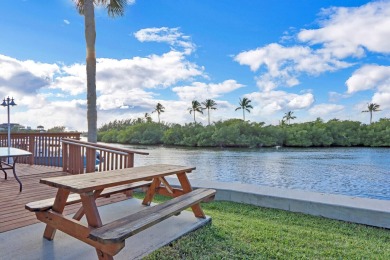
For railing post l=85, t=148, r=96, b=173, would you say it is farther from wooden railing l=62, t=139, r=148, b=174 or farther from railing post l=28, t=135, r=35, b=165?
railing post l=28, t=135, r=35, b=165

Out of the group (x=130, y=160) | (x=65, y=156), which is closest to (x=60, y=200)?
(x=130, y=160)

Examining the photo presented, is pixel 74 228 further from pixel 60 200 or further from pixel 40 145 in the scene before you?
pixel 40 145

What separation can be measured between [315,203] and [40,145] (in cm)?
660

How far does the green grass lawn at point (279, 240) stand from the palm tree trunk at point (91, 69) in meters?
5.47

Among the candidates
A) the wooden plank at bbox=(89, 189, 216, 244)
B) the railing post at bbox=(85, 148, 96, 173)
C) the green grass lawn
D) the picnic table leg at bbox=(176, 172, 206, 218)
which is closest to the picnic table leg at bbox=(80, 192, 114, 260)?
the wooden plank at bbox=(89, 189, 216, 244)

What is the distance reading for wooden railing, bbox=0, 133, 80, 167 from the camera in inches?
266

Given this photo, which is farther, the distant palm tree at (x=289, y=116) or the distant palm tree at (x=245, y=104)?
the distant palm tree at (x=289, y=116)

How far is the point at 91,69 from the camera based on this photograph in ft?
25.7

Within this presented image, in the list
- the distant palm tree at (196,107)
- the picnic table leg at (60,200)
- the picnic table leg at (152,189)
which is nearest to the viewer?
the picnic table leg at (60,200)

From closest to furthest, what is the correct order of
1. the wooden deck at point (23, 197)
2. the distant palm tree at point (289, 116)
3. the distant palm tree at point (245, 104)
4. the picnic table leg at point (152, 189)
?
the wooden deck at point (23, 197)
the picnic table leg at point (152, 189)
the distant palm tree at point (245, 104)
the distant palm tree at point (289, 116)

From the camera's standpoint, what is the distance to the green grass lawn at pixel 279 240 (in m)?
2.42

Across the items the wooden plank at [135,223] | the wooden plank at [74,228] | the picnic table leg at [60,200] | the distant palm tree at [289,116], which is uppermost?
the distant palm tree at [289,116]

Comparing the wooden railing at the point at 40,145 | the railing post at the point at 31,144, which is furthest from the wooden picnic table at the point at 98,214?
the railing post at the point at 31,144

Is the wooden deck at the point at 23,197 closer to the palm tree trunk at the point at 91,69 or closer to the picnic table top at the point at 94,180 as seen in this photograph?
the picnic table top at the point at 94,180
